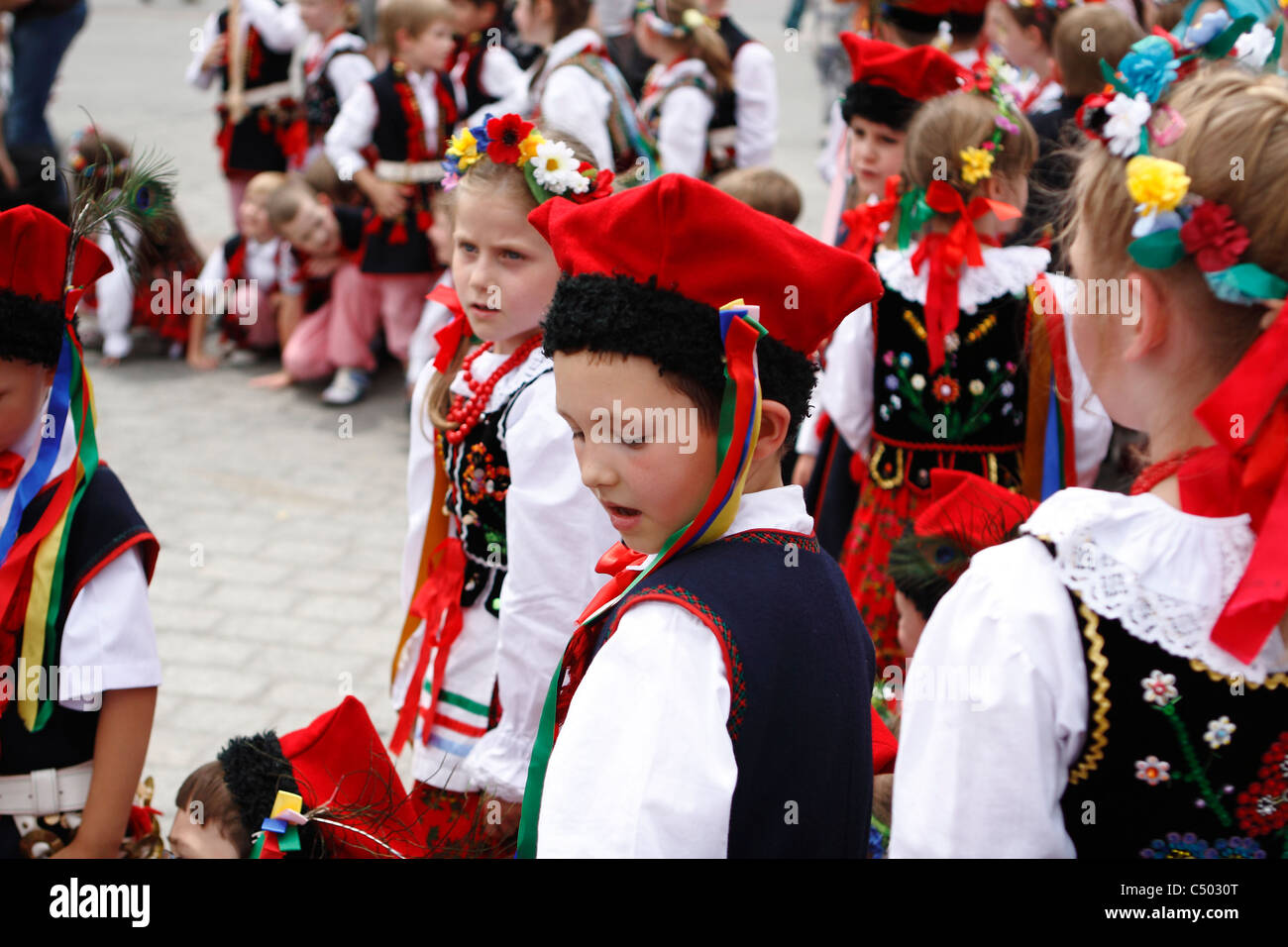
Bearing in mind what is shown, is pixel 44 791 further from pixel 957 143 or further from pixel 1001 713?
pixel 957 143

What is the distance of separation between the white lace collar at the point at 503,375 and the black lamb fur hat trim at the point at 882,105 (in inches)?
74.3

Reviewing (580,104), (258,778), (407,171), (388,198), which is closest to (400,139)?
(407,171)

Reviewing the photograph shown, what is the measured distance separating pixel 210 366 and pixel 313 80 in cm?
171

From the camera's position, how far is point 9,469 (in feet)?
7.48

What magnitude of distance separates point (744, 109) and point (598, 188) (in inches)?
179

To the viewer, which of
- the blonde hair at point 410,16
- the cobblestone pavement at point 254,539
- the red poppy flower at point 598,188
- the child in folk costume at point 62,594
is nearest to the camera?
the child in folk costume at point 62,594

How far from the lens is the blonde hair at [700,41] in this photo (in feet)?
21.2

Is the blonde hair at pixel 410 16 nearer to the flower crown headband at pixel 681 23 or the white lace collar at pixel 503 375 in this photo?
the flower crown headband at pixel 681 23

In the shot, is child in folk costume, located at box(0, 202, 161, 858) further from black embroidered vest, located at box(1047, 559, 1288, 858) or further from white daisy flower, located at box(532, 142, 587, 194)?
black embroidered vest, located at box(1047, 559, 1288, 858)

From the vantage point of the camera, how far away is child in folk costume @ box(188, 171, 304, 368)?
6.98 metres

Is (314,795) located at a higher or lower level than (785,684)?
lower

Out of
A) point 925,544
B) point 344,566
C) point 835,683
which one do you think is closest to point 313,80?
point 344,566

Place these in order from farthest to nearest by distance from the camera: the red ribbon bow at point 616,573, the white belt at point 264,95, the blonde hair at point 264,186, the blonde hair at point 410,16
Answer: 1. the white belt at point 264,95
2. the blonde hair at point 264,186
3. the blonde hair at point 410,16
4. the red ribbon bow at point 616,573

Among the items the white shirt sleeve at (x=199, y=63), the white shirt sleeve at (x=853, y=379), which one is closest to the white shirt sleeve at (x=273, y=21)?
the white shirt sleeve at (x=199, y=63)
